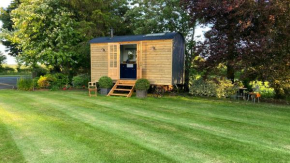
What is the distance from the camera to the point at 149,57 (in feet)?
33.2

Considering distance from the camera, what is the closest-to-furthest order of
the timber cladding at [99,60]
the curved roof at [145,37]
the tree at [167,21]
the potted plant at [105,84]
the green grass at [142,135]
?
1. the green grass at [142,135]
2. the curved roof at [145,37]
3. the potted plant at [105,84]
4. the timber cladding at [99,60]
5. the tree at [167,21]

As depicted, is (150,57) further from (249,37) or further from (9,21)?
(9,21)

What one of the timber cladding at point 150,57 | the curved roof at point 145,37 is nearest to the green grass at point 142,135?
the timber cladding at point 150,57

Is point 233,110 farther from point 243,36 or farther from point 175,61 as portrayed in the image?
point 175,61

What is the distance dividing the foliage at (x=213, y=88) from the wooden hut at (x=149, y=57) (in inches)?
37.8

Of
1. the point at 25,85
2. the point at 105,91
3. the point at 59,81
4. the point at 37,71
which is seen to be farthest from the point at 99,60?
the point at 37,71

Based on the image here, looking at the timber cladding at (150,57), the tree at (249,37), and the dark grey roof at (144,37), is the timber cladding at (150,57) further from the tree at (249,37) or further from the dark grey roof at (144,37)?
the tree at (249,37)

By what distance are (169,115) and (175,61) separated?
4518 millimetres

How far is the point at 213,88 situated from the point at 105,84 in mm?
4924

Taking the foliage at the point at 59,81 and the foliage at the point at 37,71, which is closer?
the foliage at the point at 59,81

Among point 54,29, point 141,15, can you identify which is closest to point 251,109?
point 141,15

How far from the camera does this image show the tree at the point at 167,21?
11.9 m

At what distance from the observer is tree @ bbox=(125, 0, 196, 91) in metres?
11.9

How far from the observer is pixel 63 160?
3.17 metres
